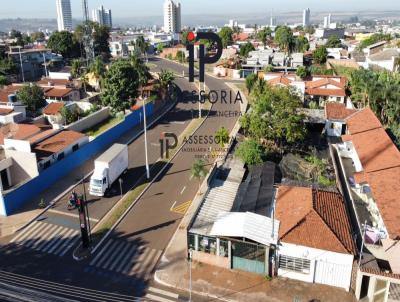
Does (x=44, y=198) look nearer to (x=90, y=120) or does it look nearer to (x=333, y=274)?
(x=90, y=120)

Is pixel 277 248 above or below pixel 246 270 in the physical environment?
above

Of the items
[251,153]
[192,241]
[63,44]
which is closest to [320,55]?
[63,44]

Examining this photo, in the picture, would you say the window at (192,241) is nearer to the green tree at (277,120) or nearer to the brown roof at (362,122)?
the green tree at (277,120)

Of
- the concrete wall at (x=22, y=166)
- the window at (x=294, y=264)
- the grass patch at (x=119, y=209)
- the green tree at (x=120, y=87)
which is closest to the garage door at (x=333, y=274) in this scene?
the window at (x=294, y=264)

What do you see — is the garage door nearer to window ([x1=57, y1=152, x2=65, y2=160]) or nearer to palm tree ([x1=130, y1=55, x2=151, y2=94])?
window ([x1=57, y1=152, x2=65, y2=160])

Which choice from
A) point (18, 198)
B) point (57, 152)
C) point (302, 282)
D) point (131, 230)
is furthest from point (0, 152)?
point (302, 282)

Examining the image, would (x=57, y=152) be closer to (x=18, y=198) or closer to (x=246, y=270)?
(x=18, y=198)
